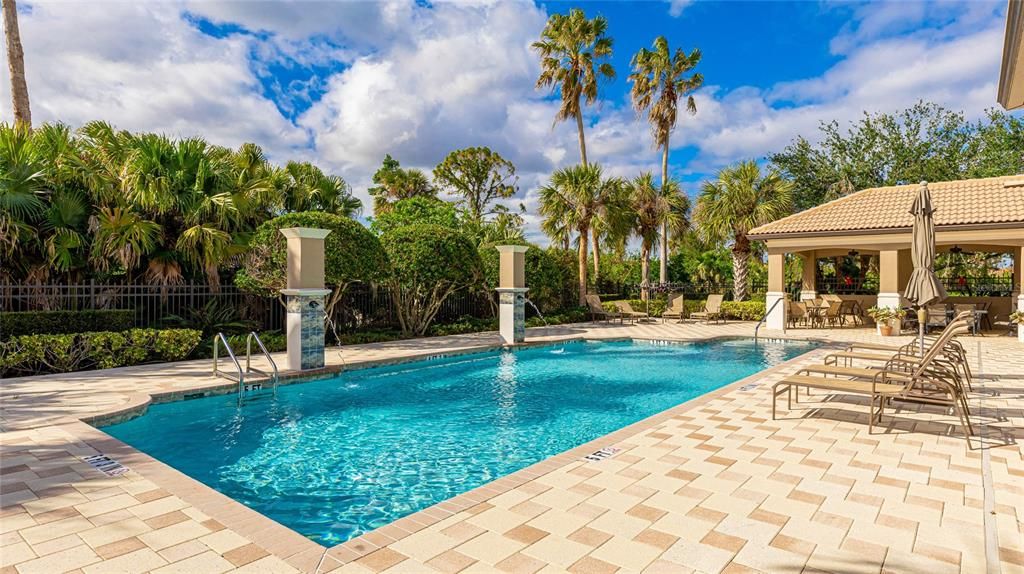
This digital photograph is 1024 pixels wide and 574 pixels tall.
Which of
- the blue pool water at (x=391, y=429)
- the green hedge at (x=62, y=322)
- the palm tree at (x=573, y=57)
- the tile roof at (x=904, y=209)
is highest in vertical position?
the palm tree at (x=573, y=57)

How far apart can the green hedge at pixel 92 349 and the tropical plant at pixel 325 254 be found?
1746 mm

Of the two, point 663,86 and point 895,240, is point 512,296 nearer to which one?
point 895,240

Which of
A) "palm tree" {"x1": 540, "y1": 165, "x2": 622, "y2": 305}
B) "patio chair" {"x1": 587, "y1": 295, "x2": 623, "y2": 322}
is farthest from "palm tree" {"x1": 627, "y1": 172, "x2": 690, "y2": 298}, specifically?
"patio chair" {"x1": 587, "y1": 295, "x2": 623, "y2": 322}

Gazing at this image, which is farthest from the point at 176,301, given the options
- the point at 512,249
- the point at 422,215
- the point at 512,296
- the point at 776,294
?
the point at 776,294

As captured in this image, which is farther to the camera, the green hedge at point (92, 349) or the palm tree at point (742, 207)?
the palm tree at point (742, 207)

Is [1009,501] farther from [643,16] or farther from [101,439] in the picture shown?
[643,16]

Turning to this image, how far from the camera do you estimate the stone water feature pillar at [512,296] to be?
14734 mm

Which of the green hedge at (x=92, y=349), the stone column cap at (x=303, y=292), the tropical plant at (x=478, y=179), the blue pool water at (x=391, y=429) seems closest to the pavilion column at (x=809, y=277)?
the blue pool water at (x=391, y=429)

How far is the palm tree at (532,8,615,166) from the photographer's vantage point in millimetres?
24328

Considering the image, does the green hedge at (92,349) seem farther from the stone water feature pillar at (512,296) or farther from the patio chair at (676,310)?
the patio chair at (676,310)

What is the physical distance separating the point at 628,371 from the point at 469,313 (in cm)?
852

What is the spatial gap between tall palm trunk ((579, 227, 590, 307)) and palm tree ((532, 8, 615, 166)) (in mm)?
6569

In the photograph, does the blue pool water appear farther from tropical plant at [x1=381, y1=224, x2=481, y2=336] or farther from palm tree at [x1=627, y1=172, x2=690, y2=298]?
palm tree at [x1=627, y1=172, x2=690, y2=298]

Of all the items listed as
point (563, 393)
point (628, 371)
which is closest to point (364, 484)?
point (563, 393)
